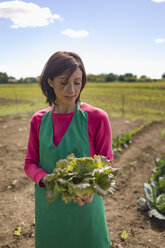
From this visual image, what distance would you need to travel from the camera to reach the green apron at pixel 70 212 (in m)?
1.60

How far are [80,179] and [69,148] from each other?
0.92 ft

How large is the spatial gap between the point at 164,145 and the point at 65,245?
6.61m

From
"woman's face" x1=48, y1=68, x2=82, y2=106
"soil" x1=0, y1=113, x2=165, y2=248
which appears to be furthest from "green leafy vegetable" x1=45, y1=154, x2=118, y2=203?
"soil" x1=0, y1=113, x2=165, y2=248

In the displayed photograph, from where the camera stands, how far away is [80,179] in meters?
1.39

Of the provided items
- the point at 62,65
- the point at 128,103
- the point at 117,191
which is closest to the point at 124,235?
the point at 117,191

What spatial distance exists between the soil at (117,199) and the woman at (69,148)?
1.40 m

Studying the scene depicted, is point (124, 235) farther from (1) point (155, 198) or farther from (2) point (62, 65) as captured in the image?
(2) point (62, 65)

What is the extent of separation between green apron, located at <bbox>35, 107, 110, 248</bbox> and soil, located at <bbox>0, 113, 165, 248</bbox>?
1378 mm

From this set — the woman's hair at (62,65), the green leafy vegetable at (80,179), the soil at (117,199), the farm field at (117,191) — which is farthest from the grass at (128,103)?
the green leafy vegetable at (80,179)

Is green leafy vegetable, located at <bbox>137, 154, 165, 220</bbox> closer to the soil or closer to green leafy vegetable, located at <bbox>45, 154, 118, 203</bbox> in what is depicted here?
the soil

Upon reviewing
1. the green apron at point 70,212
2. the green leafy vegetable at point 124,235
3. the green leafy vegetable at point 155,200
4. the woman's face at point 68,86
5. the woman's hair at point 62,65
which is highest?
the woman's hair at point 62,65

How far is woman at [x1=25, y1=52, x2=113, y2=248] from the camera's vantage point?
5.22 feet

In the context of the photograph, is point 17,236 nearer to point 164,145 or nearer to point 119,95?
point 164,145

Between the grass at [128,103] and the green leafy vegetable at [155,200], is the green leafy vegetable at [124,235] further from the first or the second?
the grass at [128,103]
